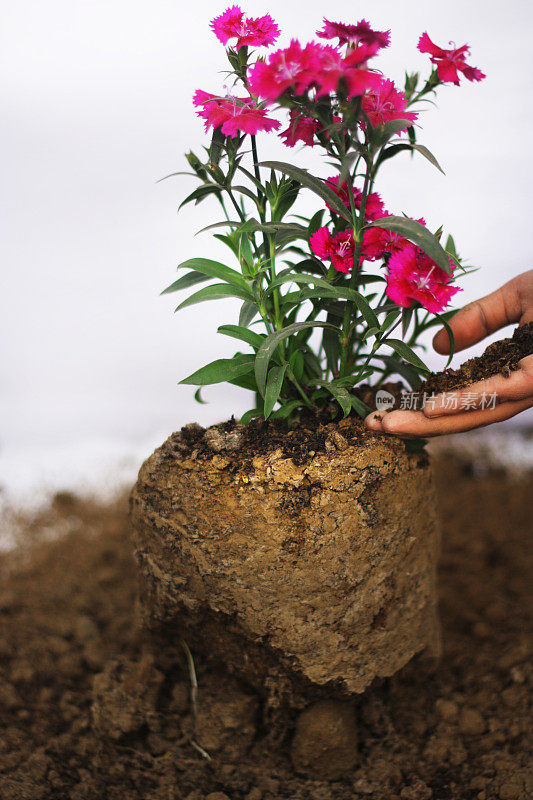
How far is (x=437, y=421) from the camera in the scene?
1499mm

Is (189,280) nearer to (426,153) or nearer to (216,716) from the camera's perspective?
(426,153)

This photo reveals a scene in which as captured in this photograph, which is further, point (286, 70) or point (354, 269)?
point (354, 269)

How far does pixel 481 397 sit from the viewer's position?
1493 millimetres

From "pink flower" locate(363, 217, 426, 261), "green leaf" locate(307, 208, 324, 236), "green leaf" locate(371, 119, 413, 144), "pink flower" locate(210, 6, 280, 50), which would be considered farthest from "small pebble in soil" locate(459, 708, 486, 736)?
"pink flower" locate(210, 6, 280, 50)

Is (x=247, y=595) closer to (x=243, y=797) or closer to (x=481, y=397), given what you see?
(x=243, y=797)

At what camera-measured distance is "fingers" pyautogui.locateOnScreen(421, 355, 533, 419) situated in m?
1.48

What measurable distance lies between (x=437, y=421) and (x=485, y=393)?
0.13 m

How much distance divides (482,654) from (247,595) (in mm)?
985

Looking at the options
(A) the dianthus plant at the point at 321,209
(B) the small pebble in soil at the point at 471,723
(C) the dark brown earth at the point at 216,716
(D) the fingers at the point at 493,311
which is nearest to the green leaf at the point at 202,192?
(A) the dianthus plant at the point at 321,209

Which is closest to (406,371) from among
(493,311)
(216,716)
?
(493,311)

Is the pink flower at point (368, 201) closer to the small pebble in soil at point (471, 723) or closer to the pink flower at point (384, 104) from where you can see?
the pink flower at point (384, 104)

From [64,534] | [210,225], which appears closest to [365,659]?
[210,225]

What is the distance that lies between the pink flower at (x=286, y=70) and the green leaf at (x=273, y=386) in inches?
23.4

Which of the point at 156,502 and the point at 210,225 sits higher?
the point at 210,225
